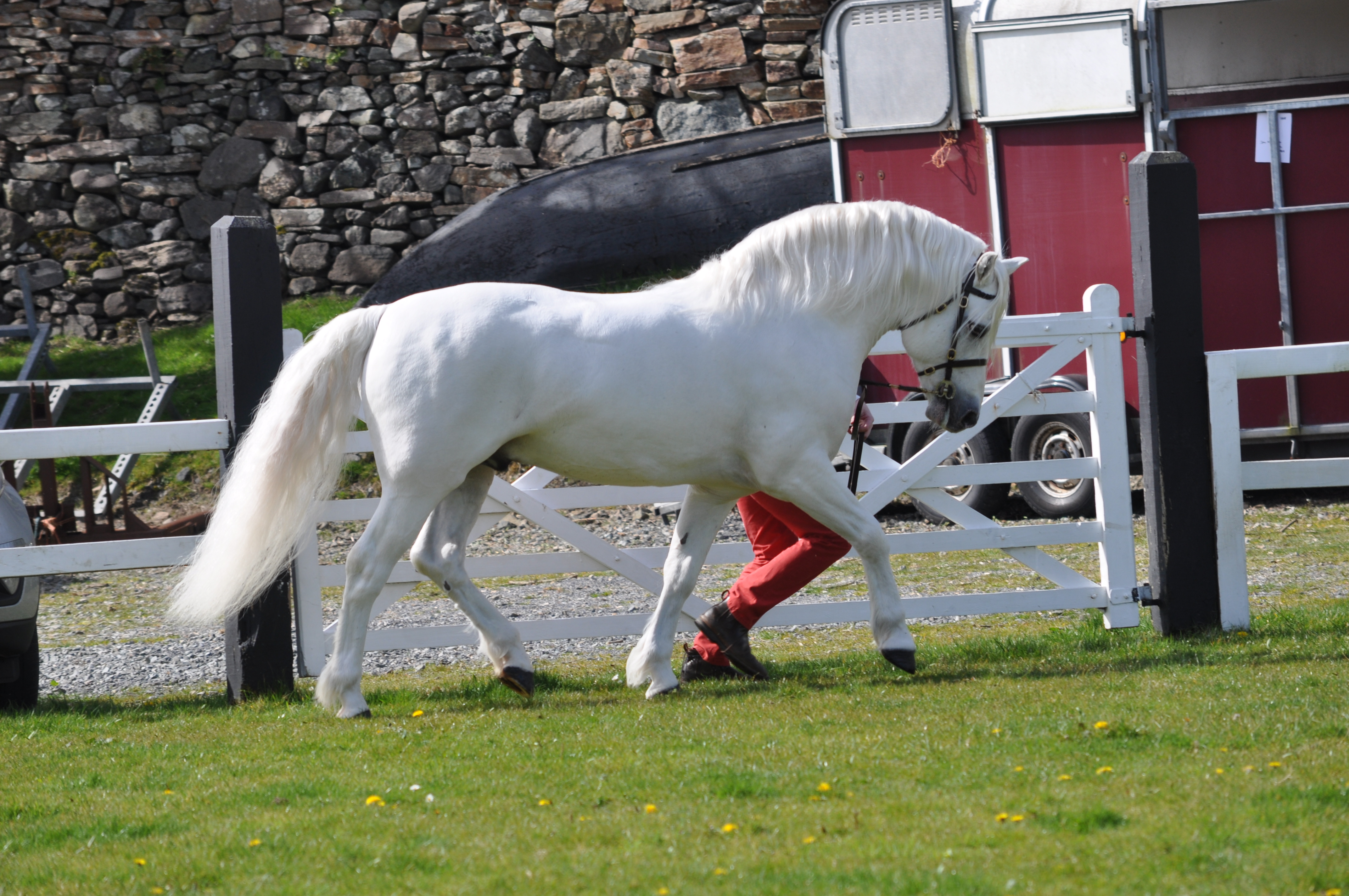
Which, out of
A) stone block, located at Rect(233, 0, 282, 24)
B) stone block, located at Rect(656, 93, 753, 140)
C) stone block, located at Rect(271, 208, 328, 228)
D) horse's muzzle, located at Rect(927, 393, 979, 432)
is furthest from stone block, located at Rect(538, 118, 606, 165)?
horse's muzzle, located at Rect(927, 393, 979, 432)

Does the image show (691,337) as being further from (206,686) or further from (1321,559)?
(1321,559)

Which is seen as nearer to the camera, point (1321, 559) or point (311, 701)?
point (311, 701)

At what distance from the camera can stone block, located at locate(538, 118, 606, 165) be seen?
51.7 feet

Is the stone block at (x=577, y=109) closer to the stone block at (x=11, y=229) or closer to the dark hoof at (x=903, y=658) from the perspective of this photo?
the stone block at (x=11, y=229)

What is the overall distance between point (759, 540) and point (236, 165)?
1244 cm

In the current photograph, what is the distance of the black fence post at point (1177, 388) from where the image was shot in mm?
5906

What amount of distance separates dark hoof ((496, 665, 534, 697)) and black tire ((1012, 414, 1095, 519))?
5.73 m

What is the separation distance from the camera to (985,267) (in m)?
5.13

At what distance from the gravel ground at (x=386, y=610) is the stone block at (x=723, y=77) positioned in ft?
19.4

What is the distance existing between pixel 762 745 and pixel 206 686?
3.30 metres

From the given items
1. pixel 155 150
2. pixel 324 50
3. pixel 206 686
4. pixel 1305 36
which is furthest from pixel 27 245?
pixel 1305 36

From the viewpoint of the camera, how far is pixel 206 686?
20.9 ft

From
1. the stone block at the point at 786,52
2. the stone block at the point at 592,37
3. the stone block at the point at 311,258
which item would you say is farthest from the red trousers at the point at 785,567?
the stone block at the point at 311,258

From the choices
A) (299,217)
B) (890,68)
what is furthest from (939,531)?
(299,217)
